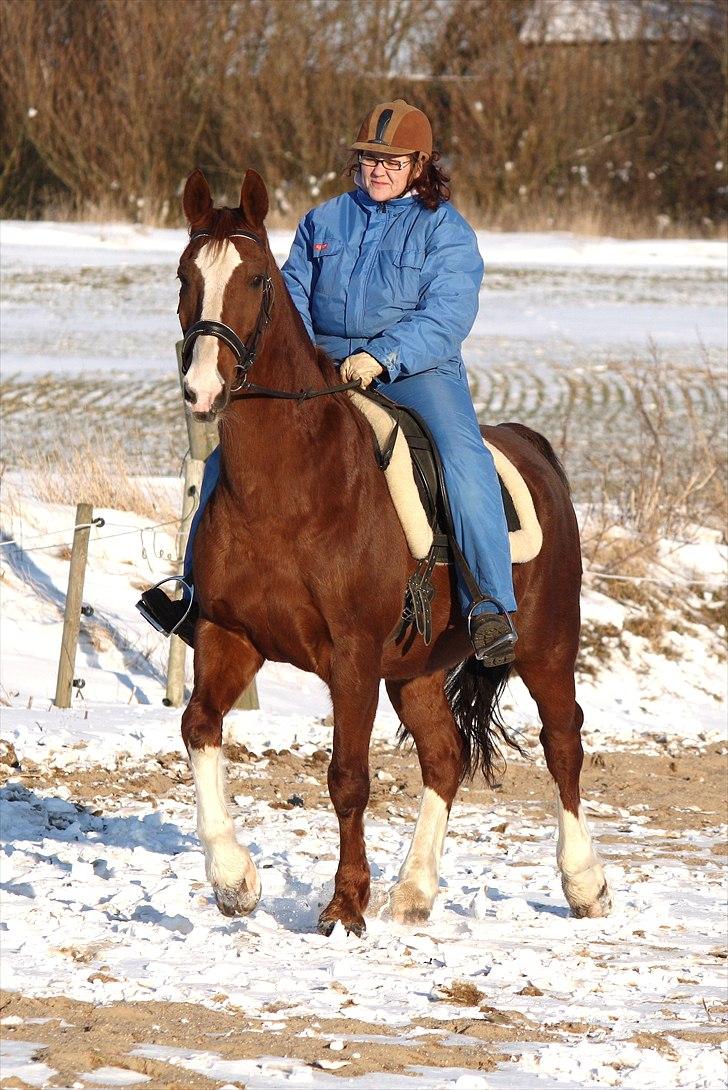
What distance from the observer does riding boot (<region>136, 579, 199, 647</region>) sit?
6004mm

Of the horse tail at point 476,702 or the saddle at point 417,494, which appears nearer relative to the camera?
the saddle at point 417,494

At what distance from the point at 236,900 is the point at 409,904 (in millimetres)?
744

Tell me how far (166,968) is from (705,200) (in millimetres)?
35001

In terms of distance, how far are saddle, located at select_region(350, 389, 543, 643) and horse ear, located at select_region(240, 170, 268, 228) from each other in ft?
2.87

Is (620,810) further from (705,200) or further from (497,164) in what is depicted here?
(705,200)

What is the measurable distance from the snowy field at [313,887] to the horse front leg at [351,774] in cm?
12

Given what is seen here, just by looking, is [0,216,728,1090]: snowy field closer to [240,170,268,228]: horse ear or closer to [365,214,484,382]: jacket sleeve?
[365,214,484,382]: jacket sleeve

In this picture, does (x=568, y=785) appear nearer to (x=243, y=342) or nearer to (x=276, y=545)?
(x=276, y=545)

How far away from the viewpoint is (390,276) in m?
6.09

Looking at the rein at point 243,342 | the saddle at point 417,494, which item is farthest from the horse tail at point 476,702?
the rein at point 243,342

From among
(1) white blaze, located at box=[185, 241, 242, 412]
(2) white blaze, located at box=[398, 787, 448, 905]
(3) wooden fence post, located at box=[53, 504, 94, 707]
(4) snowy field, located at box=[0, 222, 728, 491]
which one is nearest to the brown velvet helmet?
(1) white blaze, located at box=[185, 241, 242, 412]

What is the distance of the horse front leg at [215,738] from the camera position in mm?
5676

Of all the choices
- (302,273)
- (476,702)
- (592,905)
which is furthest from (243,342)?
(592,905)

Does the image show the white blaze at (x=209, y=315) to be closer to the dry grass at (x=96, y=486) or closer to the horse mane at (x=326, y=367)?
the horse mane at (x=326, y=367)
